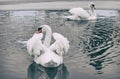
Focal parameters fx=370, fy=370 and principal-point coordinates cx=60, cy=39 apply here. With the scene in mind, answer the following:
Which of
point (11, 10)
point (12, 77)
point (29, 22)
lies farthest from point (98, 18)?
point (12, 77)

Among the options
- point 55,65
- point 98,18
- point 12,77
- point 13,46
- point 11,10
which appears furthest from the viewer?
point 11,10

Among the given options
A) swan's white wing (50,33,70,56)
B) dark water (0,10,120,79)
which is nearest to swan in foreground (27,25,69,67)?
swan's white wing (50,33,70,56)

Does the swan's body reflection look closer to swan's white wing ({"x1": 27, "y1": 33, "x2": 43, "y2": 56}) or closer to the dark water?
the dark water

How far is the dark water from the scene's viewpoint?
7290 mm

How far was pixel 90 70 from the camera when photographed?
24.4 feet

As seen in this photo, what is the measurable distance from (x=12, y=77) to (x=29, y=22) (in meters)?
5.70

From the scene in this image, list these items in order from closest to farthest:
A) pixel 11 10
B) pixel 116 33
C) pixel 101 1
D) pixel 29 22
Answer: pixel 116 33 → pixel 29 22 → pixel 11 10 → pixel 101 1

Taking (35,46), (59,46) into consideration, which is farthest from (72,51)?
(35,46)

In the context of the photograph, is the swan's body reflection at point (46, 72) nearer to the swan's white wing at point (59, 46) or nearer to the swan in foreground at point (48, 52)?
the swan in foreground at point (48, 52)

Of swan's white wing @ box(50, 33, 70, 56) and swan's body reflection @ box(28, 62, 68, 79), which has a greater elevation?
swan's white wing @ box(50, 33, 70, 56)

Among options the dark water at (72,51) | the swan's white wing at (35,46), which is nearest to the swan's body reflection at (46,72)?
the dark water at (72,51)

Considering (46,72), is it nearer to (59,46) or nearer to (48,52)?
(48,52)

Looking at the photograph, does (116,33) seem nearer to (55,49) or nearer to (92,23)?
(92,23)

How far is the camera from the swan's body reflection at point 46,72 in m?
7.20
